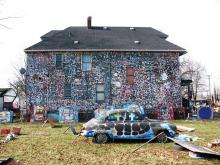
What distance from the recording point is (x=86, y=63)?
32.1 metres

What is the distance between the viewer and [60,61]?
32.0 meters

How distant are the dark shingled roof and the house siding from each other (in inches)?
23.7

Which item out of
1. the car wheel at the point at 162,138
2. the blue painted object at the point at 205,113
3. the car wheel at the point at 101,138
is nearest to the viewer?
the car wheel at the point at 101,138

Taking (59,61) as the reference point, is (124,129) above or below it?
below

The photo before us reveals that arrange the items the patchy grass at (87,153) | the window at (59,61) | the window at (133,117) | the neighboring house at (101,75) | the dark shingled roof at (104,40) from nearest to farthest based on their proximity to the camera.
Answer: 1. the patchy grass at (87,153)
2. the window at (133,117)
3. the neighboring house at (101,75)
4. the dark shingled roof at (104,40)
5. the window at (59,61)

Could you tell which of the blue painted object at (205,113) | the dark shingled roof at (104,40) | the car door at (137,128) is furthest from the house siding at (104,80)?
the car door at (137,128)

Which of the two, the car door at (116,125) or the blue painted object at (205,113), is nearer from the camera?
the car door at (116,125)

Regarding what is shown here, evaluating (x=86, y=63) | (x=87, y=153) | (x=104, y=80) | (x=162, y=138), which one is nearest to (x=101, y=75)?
(x=104, y=80)

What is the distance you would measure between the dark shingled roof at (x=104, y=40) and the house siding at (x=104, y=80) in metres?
0.60

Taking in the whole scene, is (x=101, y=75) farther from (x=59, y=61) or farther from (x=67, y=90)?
(x=59, y=61)

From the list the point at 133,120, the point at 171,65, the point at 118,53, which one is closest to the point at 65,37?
the point at 118,53

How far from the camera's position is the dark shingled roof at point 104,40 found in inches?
1252

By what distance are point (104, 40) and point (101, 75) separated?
3.96 metres

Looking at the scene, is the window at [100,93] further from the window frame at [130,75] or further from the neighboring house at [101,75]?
the window frame at [130,75]
